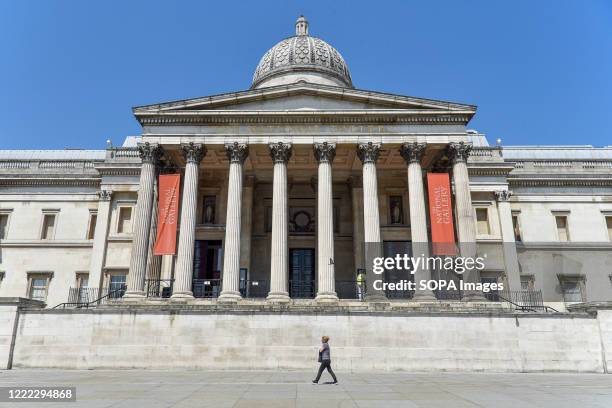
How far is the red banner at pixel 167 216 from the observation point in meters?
23.6

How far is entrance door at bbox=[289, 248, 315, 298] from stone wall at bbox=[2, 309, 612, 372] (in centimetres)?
813

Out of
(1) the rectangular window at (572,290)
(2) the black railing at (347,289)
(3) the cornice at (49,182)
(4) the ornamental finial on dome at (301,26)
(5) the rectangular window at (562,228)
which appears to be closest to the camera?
(2) the black railing at (347,289)

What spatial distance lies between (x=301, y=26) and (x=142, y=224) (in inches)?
966

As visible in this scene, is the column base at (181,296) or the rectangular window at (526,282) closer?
the column base at (181,296)

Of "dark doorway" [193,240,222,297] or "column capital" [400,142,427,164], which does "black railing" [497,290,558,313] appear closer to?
"column capital" [400,142,427,164]

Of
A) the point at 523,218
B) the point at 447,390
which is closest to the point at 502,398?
the point at 447,390

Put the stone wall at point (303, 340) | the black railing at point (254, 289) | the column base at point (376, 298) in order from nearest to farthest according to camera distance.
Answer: the stone wall at point (303, 340) < the column base at point (376, 298) < the black railing at point (254, 289)

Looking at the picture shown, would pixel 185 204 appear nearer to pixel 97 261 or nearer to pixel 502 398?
pixel 97 261

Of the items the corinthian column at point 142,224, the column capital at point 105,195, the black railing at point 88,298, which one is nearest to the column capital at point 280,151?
the corinthian column at point 142,224

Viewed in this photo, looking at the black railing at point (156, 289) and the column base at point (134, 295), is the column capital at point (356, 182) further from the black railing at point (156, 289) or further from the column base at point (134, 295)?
the column base at point (134, 295)

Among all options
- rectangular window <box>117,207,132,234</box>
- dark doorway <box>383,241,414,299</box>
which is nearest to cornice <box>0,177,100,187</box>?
rectangular window <box>117,207,132,234</box>

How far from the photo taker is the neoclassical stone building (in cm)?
2450

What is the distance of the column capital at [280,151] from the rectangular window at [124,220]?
1405cm

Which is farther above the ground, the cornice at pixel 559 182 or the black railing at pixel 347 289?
the cornice at pixel 559 182
